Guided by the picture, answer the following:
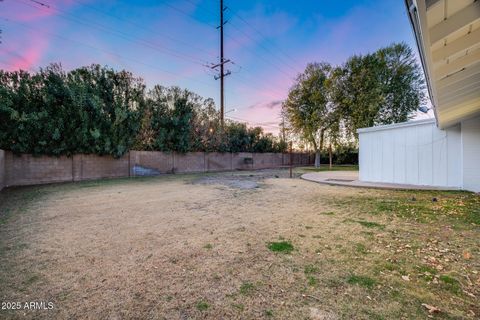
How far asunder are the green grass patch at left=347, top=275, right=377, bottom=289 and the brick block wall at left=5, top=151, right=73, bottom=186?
13.3 m

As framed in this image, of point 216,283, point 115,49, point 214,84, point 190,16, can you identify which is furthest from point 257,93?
point 216,283

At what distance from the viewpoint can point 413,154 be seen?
7949 millimetres

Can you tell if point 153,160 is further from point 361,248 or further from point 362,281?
point 362,281

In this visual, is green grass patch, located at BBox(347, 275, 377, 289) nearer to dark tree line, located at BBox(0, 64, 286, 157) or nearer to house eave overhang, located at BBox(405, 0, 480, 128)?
house eave overhang, located at BBox(405, 0, 480, 128)

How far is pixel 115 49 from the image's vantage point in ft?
37.2

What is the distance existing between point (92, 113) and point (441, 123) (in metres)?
14.9

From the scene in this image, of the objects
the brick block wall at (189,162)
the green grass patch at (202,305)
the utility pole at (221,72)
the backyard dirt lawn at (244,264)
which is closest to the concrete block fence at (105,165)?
the brick block wall at (189,162)

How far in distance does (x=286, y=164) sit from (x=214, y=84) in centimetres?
1365

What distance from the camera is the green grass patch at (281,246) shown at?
8.61ft

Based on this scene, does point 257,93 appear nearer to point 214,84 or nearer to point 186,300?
point 214,84

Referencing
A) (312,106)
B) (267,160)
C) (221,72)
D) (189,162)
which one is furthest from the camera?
(267,160)

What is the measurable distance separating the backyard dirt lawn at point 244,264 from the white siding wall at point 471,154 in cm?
396

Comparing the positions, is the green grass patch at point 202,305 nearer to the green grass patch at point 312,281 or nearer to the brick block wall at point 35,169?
the green grass patch at point 312,281

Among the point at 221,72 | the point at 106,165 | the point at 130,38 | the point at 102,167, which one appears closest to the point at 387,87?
the point at 221,72
